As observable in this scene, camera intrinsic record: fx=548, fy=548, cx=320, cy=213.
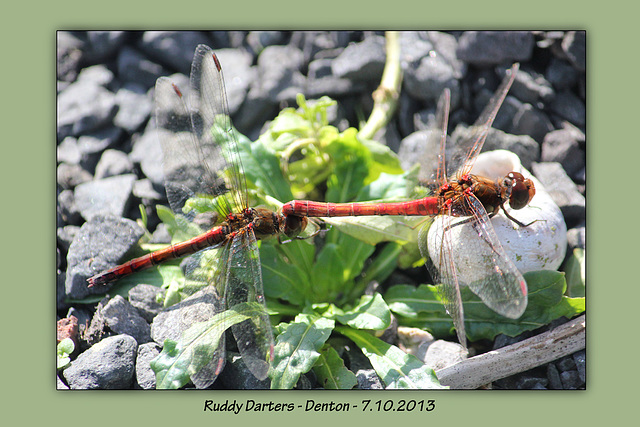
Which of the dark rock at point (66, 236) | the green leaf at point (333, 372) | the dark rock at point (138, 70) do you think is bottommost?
the green leaf at point (333, 372)

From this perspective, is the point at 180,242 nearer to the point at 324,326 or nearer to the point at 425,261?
the point at 324,326

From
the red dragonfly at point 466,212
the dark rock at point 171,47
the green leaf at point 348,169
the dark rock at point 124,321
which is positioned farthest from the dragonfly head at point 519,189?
the dark rock at point 171,47

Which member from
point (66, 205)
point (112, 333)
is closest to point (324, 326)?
point (112, 333)

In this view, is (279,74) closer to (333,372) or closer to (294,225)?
(294,225)

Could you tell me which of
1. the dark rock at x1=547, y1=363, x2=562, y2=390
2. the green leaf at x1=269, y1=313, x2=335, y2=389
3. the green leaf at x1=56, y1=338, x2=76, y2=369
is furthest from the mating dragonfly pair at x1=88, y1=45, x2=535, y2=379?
the dark rock at x1=547, y1=363, x2=562, y2=390

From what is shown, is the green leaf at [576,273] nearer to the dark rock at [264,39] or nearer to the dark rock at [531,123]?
the dark rock at [531,123]

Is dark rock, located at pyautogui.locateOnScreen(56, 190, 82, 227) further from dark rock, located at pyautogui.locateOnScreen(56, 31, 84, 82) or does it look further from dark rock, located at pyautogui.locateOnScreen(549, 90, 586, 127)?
dark rock, located at pyautogui.locateOnScreen(549, 90, 586, 127)

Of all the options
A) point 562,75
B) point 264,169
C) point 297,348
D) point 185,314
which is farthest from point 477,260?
point 562,75
